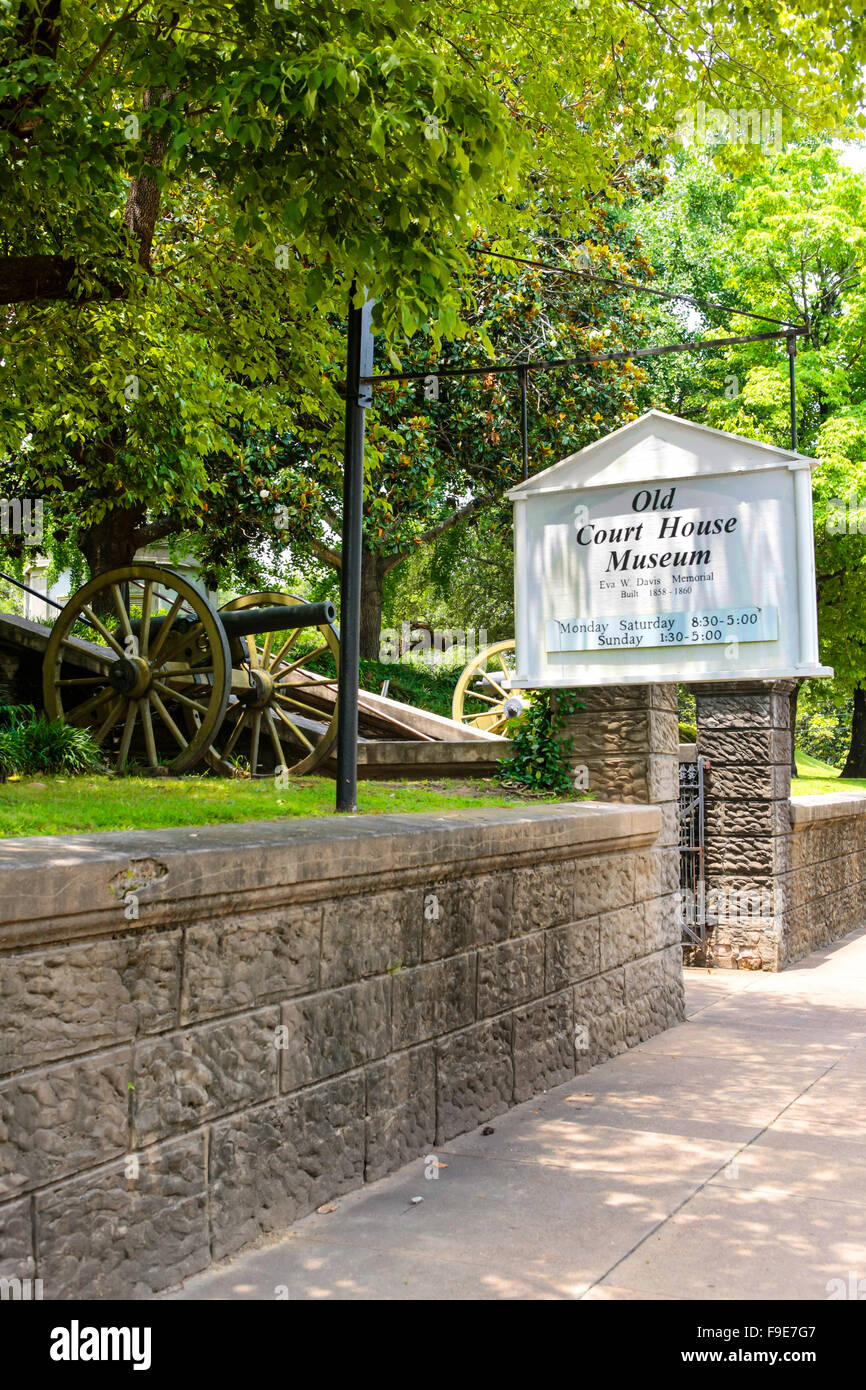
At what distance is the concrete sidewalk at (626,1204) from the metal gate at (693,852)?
406cm

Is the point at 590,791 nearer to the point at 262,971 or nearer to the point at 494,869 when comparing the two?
the point at 494,869

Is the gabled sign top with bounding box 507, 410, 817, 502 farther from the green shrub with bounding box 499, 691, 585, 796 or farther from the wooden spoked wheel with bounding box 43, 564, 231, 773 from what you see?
the wooden spoked wheel with bounding box 43, 564, 231, 773

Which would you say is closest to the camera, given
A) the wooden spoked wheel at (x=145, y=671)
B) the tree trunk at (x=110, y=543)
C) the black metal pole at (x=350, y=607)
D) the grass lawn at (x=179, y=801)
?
the grass lawn at (x=179, y=801)

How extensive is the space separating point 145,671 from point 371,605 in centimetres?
1108

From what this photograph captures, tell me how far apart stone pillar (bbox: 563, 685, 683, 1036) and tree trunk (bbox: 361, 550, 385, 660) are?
10325mm

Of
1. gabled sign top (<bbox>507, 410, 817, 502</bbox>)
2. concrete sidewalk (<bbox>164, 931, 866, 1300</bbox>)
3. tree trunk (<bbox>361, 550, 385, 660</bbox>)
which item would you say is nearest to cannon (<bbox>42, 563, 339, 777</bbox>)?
gabled sign top (<bbox>507, 410, 817, 502</bbox>)

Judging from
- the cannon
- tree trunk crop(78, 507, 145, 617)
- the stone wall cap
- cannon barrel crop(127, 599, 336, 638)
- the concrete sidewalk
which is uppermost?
tree trunk crop(78, 507, 145, 617)

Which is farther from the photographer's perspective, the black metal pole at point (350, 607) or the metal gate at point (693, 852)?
the metal gate at point (693, 852)

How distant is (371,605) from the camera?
18.6 m

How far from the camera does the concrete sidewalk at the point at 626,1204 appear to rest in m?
3.98

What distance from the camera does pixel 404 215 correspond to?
4.98 metres

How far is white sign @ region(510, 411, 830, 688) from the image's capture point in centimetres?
Result: 744

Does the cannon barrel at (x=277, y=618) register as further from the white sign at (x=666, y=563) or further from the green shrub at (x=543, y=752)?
the green shrub at (x=543, y=752)

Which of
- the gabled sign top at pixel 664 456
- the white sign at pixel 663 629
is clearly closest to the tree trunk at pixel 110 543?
the gabled sign top at pixel 664 456
